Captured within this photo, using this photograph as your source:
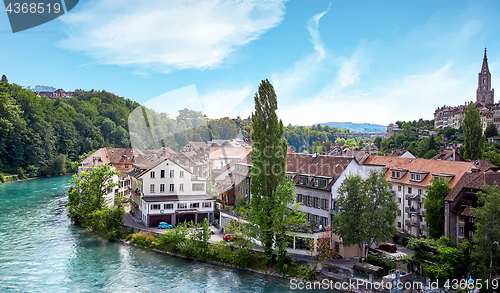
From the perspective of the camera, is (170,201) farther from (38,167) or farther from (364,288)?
(38,167)

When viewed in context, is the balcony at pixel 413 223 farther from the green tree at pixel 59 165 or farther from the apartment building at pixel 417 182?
the green tree at pixel 59 165

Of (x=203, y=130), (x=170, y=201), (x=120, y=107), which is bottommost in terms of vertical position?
(x=170, y=201)

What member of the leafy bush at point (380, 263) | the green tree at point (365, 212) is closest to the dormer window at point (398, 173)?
the green tree at point (365, 212)

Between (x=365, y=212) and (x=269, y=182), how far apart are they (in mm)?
6901

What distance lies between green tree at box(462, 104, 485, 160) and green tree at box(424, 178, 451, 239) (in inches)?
697

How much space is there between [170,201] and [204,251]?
8031mm

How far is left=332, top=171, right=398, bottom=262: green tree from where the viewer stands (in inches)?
915

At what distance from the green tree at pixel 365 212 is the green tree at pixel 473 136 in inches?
919

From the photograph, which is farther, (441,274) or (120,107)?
(120,107)

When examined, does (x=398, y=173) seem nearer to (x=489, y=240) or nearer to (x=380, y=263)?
(x=380, y=263)

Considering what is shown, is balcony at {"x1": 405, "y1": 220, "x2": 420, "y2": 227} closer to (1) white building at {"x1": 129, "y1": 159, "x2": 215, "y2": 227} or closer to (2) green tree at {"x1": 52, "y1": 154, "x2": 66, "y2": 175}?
(1) white building at {"x1": 129, "y1": 159, "x2": 215, "y2": 227}

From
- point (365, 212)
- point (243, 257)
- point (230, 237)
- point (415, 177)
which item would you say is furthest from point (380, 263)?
A: point (415, 177)

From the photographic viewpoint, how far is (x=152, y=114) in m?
64.1

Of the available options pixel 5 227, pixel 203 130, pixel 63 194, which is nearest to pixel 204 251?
pixel 5 227
